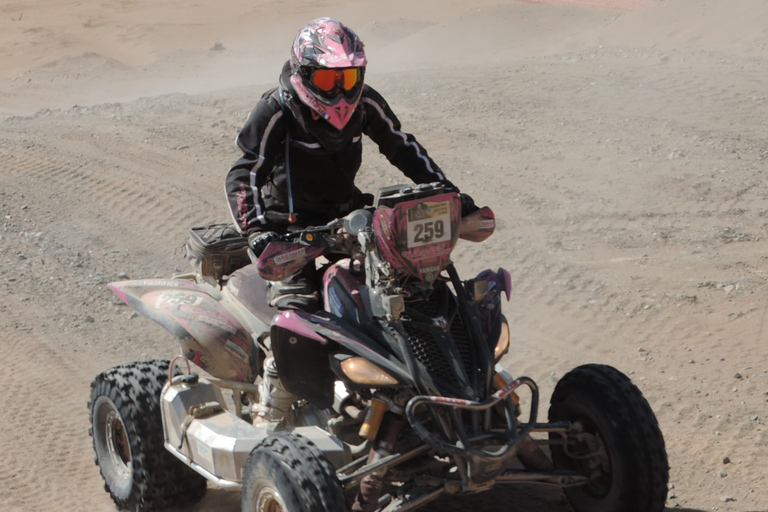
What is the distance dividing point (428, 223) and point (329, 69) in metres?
1.00

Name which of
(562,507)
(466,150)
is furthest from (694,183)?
(562,507)

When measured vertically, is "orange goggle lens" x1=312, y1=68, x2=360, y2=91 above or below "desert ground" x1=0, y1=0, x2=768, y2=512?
above

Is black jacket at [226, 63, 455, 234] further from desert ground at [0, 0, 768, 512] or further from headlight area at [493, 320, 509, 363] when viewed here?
desert ground at [0, 0, 768, 512]

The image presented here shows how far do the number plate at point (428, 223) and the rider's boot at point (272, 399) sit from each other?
117 centimetres

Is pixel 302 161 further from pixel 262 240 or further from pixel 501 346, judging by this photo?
pixel 501 346

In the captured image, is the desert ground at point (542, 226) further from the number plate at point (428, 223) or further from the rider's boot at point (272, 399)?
the number plate at point (428, 223)

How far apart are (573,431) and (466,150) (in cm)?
787

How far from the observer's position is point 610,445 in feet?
13.7

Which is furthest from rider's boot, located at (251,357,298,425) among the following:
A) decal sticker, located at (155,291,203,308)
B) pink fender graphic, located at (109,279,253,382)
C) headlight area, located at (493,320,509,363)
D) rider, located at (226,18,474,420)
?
headlight area, located at (493,320,509,363)

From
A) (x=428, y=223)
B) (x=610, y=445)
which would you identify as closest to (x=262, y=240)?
(x=428, y=223)

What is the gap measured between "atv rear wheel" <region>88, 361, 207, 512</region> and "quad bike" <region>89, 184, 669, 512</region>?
0.07ft

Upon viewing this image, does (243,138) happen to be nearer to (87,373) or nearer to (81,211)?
(87,373)

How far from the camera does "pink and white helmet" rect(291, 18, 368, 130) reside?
4320mm

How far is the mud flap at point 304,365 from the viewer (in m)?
4.29
